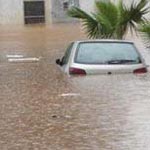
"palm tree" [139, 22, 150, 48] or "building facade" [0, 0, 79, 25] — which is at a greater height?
"palm tree" [139, 22, 150, 48]

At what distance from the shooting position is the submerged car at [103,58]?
16797mm

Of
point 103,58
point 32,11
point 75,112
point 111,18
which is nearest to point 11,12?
point 32,11

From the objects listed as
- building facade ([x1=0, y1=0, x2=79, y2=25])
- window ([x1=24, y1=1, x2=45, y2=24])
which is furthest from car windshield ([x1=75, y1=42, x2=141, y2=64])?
window ([x1=24, y1=1, x2=45, y2=24])

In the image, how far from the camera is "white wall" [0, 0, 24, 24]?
85.6 meters

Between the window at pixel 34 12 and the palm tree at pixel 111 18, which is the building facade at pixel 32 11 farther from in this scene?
the palm tree at pixel 111 18

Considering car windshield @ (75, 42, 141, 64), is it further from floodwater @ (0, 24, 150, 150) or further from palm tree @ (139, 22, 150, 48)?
palm tree @ (139, 22, 150, 48)

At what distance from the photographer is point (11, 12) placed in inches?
3369

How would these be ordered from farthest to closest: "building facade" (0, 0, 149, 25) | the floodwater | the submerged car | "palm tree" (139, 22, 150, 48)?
"building facade" (0, 0, 149, 25), "palm tree" (139, 22, 150, 48), the submerged car, the floodwater

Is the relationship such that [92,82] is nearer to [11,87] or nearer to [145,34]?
[11,87]

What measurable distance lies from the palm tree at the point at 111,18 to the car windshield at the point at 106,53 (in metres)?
5.02

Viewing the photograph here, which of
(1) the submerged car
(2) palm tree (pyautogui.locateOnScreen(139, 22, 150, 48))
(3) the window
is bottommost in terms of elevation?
(3) the window

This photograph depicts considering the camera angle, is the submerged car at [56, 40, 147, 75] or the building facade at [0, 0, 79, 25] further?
the building facade at [0, 0, 79, 25]

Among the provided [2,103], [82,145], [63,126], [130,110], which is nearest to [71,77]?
[2,103]

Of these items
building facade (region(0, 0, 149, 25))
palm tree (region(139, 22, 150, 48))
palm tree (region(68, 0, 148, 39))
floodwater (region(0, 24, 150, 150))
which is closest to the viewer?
floodwater (region(0, 24, 150, 150))
